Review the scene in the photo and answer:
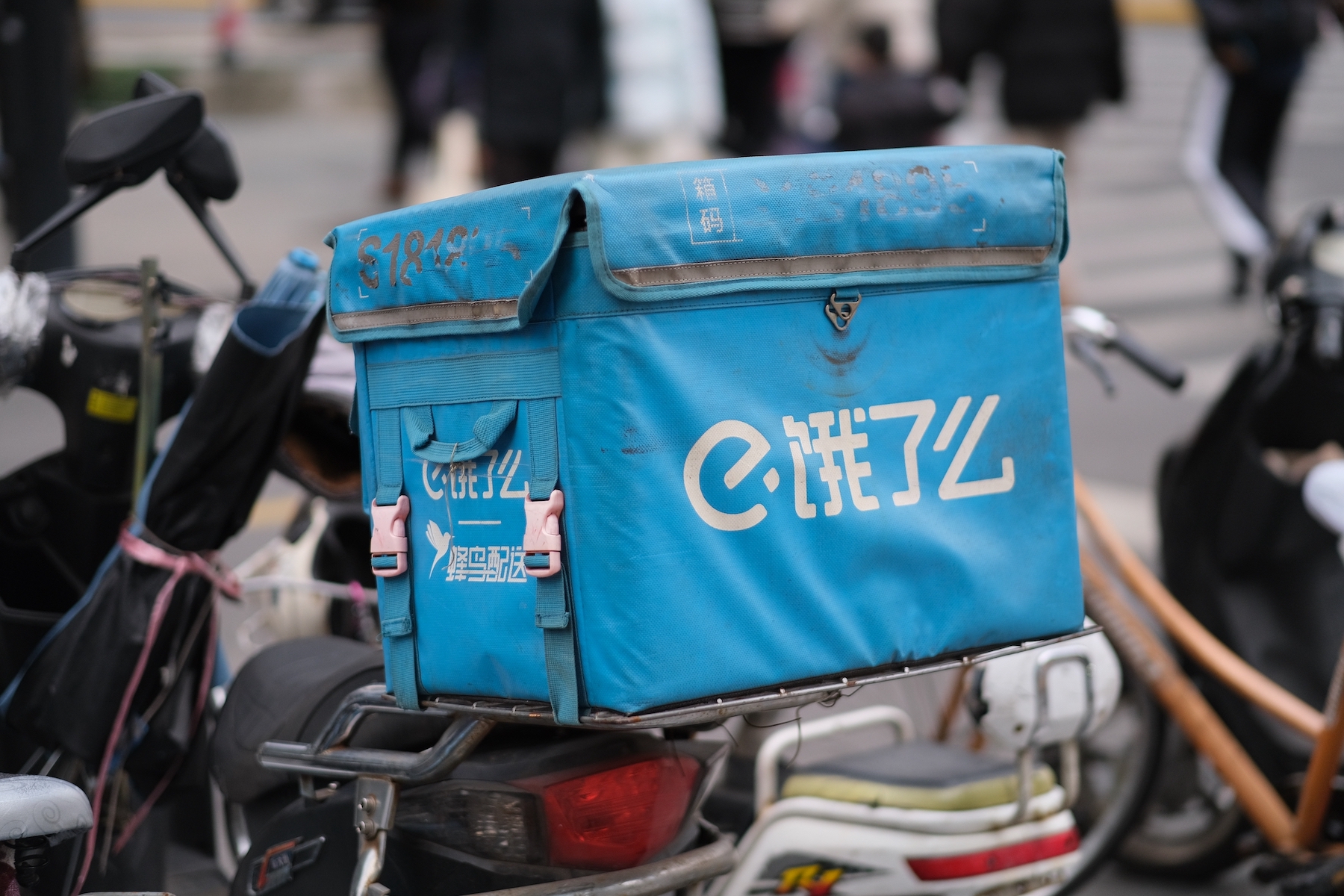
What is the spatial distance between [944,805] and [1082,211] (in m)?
11.8

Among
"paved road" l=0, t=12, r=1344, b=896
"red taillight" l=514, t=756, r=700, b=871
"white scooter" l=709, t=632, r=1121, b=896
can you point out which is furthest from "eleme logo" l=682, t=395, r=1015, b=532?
"paved road" l=0, t=12, r=1344, b=896

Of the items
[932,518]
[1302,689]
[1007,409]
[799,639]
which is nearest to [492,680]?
[799,639]

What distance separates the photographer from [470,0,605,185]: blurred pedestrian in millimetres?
8586

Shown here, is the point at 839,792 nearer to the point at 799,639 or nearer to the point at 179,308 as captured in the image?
the point at 799,639

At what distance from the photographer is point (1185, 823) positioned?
150 inches

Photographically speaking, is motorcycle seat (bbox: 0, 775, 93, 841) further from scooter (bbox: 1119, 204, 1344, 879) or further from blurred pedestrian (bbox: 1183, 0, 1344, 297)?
blurred pedestrian (bbox: 1183, 0, 1344, 297)

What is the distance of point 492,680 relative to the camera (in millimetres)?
2051

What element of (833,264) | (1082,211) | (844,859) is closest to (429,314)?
(833,264)

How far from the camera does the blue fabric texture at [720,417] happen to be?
1.88 metres

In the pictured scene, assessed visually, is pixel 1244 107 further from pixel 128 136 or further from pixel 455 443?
pixel 455 443

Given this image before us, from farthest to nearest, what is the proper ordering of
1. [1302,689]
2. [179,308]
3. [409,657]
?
[1302,689]
[179,308]
[409,657]

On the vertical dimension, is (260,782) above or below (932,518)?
below

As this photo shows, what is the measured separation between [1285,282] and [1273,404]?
290 millimetres

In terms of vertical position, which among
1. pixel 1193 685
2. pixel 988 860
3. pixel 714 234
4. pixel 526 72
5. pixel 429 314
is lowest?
pixel 1193 685
